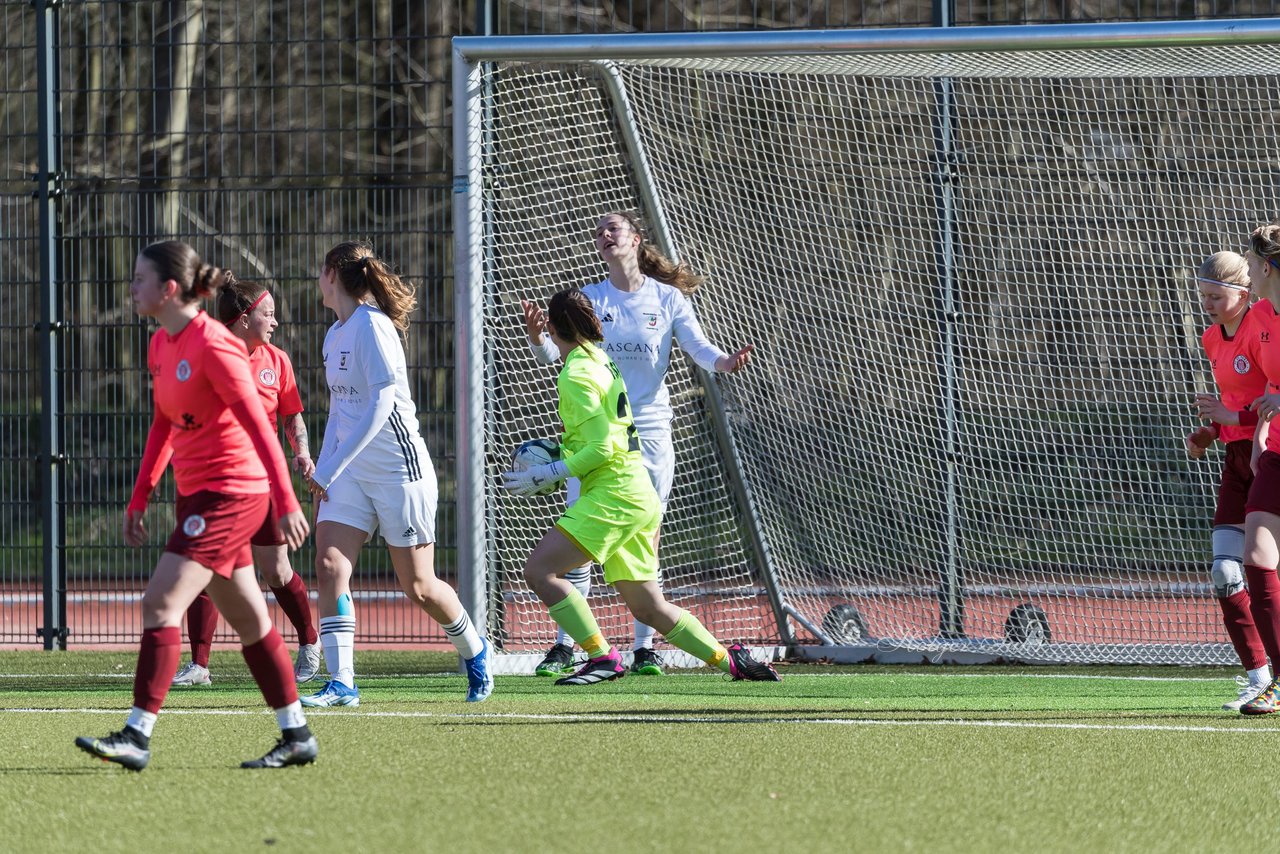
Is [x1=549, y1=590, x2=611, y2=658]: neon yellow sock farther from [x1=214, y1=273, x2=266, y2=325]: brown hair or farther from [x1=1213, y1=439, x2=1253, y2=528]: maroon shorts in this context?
[x1=1213, y1=439, x2=1253, y2=528]: maroon shorts

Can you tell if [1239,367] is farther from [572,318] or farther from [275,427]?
[275,427]

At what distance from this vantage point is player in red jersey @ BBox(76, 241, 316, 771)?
5.07 m

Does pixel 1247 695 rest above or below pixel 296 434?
below

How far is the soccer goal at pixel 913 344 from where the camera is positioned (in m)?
9.66

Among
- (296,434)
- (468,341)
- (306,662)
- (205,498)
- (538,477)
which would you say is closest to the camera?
(205,498)

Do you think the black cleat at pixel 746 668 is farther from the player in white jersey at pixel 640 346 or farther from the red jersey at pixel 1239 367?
the red jersey at pixel 1239 367

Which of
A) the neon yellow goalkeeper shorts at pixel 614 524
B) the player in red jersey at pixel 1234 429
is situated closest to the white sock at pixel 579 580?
the neon yellow goalkeeper shorts at pixel 614 524

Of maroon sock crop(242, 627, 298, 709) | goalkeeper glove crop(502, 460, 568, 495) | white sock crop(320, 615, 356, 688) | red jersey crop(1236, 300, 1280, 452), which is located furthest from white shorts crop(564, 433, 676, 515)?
maroon sock crop(242, 627, 298, 709)

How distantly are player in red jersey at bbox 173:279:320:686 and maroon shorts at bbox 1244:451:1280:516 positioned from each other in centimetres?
415

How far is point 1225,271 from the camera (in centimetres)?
695

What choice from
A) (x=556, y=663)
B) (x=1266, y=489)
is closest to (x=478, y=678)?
(x=556, y=663)

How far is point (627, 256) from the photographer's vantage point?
28.8 ft

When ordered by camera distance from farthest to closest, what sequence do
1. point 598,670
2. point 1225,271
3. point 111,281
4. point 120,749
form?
1. point 111,281
2. point 598,670
3. point 1225,271
4. point 120,749

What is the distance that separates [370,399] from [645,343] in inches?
86.6
